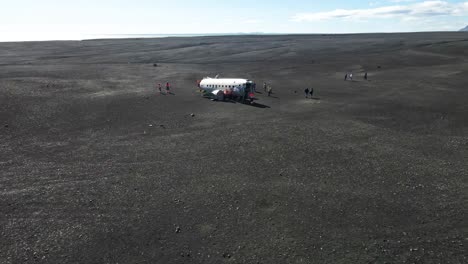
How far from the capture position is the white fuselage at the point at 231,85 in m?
45.5

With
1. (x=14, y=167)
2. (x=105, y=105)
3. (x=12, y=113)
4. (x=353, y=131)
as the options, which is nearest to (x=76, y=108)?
(x=105, y=105)

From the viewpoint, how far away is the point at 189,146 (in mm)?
27875

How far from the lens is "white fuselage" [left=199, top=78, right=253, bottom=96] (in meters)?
45.5

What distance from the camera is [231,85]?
46.6 meters

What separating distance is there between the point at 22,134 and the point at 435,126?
1643 inches

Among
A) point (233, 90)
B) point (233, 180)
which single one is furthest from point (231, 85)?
point (233, 180)

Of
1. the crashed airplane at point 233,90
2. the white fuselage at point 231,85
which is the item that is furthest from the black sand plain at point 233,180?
the white fuselage at point 231,85

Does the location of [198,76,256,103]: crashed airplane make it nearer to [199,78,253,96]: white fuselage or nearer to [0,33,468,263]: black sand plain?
[199,78,253,96]: white fuselage

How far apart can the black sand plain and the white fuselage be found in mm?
4230

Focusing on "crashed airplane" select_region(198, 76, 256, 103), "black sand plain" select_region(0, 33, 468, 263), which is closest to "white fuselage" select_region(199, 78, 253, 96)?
"crashed airplane" select_region(198, 76, 256, 103)

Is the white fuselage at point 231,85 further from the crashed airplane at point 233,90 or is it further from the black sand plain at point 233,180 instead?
the black sand plain at point 233,180

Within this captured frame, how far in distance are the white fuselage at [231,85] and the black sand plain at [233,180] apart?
4.23m

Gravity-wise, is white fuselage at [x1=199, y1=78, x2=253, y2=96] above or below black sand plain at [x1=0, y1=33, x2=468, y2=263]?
above

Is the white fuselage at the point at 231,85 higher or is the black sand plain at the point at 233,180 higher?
the white fuselage at the point at 231,85
